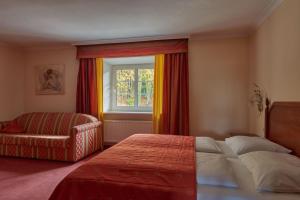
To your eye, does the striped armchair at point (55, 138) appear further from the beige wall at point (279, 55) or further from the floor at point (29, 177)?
the beige wall at point (279, 55)

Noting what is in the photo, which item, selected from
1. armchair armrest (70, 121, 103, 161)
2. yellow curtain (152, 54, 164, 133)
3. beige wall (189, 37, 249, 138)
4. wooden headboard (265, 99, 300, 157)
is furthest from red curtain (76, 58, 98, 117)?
wooden headboard (265, 99, 300, 157)

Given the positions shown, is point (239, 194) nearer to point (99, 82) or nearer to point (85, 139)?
point (85, 139)

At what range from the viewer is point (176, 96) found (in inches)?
165

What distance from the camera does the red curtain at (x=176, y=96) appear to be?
4184mm

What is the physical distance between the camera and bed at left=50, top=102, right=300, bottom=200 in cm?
133

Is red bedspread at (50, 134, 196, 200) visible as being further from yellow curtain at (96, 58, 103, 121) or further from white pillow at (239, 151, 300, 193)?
yellow curtain at (96, 58, 103, 121)

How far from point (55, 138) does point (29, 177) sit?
0.85 metres

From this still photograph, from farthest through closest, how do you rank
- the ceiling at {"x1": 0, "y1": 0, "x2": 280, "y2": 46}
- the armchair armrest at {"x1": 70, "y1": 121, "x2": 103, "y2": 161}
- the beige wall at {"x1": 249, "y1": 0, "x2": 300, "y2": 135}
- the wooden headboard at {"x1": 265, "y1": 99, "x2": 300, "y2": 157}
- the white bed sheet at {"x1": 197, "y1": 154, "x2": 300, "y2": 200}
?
the armchair armrest at {"x1": 70, "y1": 121, "x2": 103, "y2": 161} → the ceiling at {"x1": 0, "y1": 0, "x2": 280, "y2": 46} → the beige wall at {"x1": 249, "y1": 0, "x2": 300, "y2": 135} → the wooden headboard at {"x1": 265, "y1": 99, "x2": 300, "y2": 157} → the white bed sheet at {"x1": 197, "y1": 154, "x2": 300, "y2": 200}

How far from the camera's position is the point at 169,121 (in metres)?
4.25

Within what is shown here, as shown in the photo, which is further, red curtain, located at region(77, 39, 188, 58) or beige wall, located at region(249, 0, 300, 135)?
red curtain, located at region(77, 39, 188, 58)

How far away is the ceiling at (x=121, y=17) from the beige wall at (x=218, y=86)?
0.40 metres

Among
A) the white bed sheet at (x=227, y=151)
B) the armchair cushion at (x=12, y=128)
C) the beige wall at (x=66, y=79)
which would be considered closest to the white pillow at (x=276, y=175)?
the white bed sheet at (x=227, y=151)

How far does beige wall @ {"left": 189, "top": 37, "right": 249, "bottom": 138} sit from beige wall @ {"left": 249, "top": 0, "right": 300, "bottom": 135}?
0.42 meters

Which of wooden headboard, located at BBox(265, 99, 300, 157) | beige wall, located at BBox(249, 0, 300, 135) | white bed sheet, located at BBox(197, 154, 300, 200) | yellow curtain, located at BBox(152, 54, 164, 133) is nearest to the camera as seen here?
white bed sheet, located at BBox(197, 154, 300, 200)
